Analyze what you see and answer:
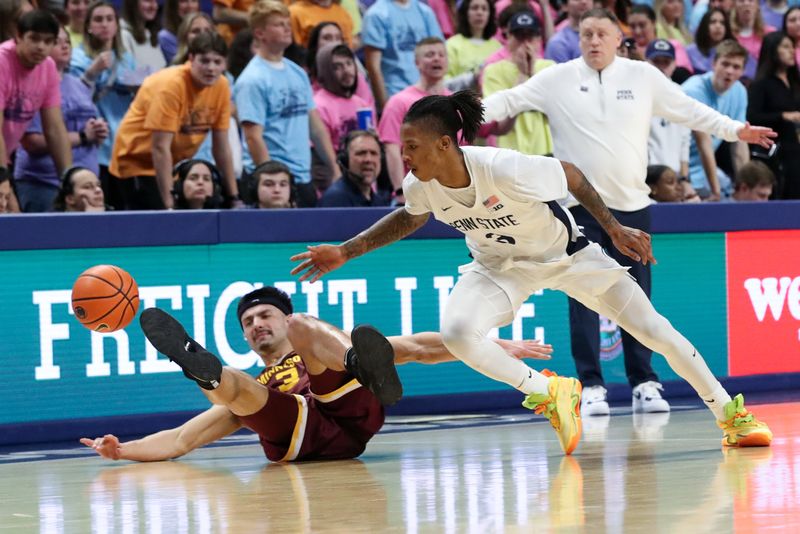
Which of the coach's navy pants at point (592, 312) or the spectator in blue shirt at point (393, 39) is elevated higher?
the spectator in blue shirt at point (393, 39)

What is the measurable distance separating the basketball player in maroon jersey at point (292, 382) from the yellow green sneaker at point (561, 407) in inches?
18.9

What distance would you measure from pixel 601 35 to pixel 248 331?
346cm

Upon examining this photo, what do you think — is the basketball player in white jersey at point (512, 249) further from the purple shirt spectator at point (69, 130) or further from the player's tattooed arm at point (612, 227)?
the purple shirt spectator at point (69, 130)

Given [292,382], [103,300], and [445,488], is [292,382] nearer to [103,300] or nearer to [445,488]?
[103,300]

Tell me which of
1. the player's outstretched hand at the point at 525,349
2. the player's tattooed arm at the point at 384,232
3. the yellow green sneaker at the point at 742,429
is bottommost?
the yellow green sneaker at the point at 742,429

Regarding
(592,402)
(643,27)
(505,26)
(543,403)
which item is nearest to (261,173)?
(592,402)

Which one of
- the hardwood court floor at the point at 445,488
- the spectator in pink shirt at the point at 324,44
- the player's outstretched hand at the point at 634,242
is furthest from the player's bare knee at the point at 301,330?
the spectator in pink shirt at the point at 324,44

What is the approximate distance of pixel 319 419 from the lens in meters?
8.02

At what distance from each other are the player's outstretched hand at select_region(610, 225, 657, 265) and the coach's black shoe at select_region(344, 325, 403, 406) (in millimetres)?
1323

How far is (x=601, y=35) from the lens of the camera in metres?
10.2

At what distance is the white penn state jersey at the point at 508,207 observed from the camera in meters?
7.48

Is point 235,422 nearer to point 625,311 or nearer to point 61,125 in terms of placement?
point 625,311

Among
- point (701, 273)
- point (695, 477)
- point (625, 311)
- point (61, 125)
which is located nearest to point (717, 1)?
point (701, 273)

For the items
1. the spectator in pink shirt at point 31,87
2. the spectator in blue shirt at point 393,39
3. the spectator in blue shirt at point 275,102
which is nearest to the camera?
the spectator in pink shirt at point 31,87
